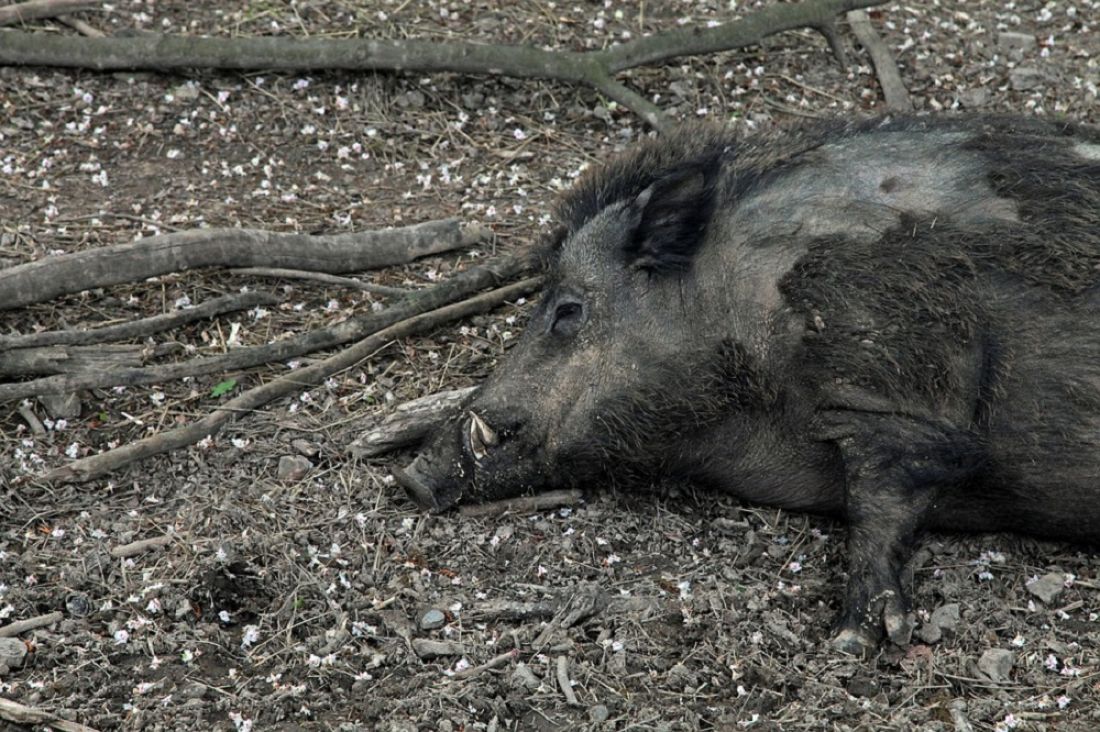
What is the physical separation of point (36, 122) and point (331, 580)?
3883 mm

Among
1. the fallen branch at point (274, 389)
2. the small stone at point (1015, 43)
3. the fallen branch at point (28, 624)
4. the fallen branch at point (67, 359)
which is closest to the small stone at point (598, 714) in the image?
the fallen branch at point (28, 624)

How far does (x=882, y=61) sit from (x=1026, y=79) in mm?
835

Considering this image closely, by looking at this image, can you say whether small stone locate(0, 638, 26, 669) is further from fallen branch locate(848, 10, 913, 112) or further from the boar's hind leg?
fallen branch locate(848, 10, 913, 112)

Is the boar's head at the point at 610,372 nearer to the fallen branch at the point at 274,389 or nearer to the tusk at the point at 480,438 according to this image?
the tusk at the point at 480,438

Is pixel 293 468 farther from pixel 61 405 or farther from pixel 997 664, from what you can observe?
pixel 997 664

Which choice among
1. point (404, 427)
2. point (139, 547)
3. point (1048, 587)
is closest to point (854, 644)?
point (1048, 587)

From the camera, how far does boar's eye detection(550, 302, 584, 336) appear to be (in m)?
5.86

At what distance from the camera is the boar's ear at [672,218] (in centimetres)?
568

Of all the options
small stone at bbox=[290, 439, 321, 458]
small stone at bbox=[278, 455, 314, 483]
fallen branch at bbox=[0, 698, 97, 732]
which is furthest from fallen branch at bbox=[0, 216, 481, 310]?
fallen branch at bbox=[0, 698, 97, 732]

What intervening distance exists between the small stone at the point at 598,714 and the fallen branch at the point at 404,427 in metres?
1.69

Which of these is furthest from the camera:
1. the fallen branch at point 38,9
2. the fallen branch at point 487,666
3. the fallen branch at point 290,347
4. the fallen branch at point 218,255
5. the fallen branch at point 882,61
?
the fallen branch at point 882,61

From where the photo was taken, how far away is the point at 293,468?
19.2ft

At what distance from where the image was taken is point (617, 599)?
5219 mm

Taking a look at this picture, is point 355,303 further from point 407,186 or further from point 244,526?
point 244,526
